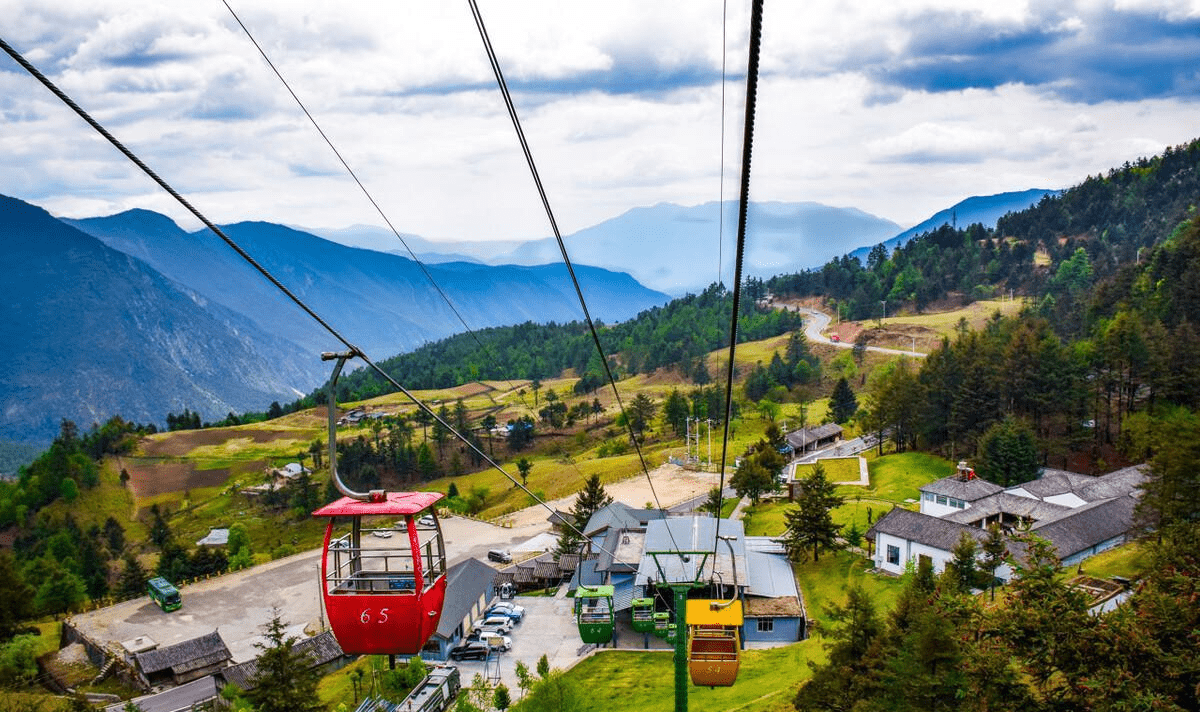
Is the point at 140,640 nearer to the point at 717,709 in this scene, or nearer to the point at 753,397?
the point at 717,709

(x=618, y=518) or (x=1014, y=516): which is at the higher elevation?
(x=1014, y=516)

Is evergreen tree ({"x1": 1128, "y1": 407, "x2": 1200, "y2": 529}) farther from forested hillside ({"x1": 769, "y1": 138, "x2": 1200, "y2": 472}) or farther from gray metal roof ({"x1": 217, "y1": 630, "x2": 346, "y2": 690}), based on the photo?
gray metal roof ({"x1": 217, "y1": 630, "x2": 346, "y2": 690})

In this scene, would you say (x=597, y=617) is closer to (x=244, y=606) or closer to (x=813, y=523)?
(x=813, y=523)

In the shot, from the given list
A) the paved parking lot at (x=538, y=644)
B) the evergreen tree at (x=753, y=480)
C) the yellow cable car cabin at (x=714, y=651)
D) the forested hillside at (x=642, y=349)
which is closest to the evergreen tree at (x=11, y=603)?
the paved parking lot at (x=538, y=644)

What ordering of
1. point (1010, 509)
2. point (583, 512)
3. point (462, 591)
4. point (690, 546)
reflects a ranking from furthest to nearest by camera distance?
point (583, 512), point (1010, 509), point (462, 591), point (690, 546)

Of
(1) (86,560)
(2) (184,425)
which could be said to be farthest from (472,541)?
(2) (184,425)

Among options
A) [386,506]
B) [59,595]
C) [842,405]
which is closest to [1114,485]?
[842,405]
